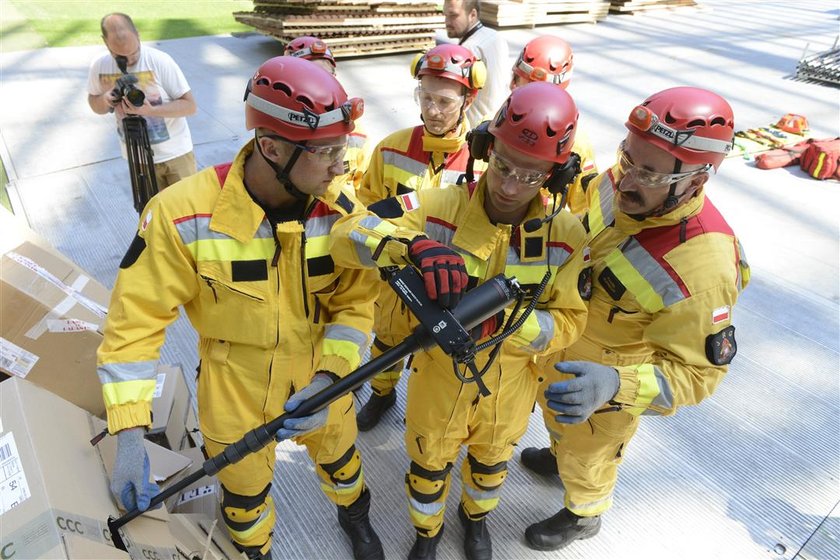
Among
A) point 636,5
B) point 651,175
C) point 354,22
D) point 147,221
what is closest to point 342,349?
point 147,221

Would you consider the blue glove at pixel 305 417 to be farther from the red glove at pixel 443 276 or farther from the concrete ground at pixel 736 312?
the concrete ground at pixel 736 312

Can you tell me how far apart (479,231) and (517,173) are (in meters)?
0.26

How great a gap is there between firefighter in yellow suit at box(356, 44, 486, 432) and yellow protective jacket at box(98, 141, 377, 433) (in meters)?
0.92

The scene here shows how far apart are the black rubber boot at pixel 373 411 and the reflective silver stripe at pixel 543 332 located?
5.46ft

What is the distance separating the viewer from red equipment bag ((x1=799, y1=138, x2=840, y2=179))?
6.54 metres

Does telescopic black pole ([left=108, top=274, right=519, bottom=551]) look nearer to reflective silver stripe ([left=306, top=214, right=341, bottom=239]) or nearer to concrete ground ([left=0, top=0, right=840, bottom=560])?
reflective silver stripe ([left=306, top=214, right=341, bottom=239])

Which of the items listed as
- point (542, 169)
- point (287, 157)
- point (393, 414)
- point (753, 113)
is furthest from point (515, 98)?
point (753, 113)

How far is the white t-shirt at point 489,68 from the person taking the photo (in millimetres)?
4398

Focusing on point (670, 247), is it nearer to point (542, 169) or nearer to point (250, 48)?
point (542, 169)

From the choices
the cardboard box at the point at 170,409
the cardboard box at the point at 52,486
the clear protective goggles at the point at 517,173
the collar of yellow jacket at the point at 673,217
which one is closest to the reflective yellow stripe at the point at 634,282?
the collar of yellow jacket at the point at 673,217

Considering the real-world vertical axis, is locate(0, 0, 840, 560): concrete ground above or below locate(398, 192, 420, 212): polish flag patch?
below

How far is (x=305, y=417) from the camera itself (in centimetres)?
177

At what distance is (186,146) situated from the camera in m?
4.23

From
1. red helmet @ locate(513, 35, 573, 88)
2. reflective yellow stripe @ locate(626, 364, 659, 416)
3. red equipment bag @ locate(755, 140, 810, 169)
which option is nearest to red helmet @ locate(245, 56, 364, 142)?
reflective yellow stripe @ locate(626, 364, 659, 416)
